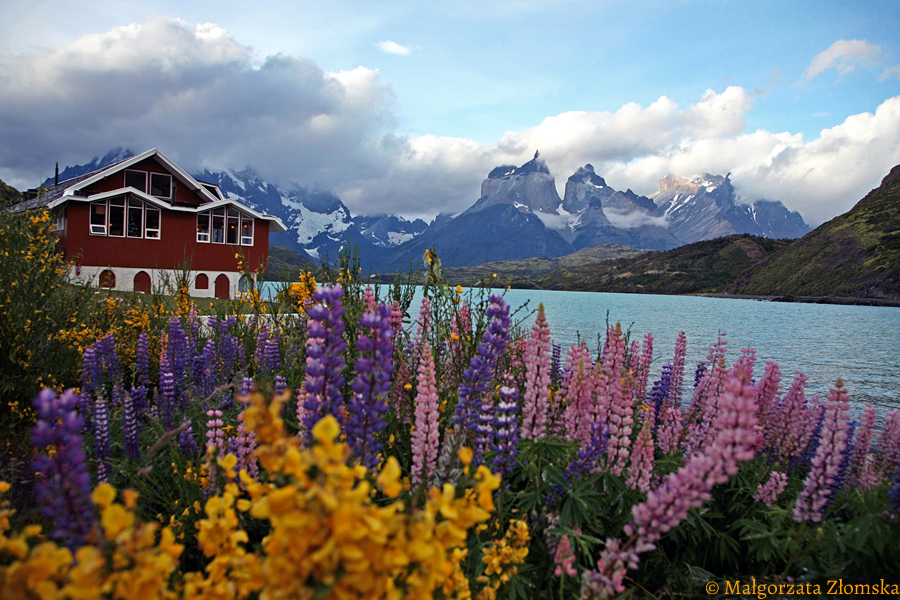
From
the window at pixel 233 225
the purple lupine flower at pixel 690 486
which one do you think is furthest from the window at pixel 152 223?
the purple lupine flower at pixel 690 486

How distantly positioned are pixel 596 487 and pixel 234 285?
3424cm

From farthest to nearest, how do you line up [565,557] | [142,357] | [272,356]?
1. [142,357]
2. [272,356]
3. [565,557]

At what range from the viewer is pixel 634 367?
593 cm

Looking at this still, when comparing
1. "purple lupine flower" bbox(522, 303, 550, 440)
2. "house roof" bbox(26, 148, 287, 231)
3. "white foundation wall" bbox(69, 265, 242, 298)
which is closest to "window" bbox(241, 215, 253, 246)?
"house roof" bbox(26, 148, 287, 231)

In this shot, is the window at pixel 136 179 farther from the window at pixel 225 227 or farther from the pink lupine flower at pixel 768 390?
the pink lupine flower at pixel 768 390

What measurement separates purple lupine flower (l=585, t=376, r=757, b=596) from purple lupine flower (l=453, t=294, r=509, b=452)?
1090 mm

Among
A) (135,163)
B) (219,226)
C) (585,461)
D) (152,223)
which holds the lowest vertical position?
(585,461)

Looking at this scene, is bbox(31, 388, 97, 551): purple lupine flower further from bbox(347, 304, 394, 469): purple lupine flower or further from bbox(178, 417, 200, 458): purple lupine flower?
bbox(178, 417, 200, 458): purple lupine flower

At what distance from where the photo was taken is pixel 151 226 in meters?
30.0

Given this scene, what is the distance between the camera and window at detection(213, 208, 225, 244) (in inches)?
1267

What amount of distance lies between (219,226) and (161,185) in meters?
5.10

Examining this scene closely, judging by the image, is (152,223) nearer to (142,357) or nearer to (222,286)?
(222,286)

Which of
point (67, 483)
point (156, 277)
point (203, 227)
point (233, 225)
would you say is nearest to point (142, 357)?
point (67, 483)

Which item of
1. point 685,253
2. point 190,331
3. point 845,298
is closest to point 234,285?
point 190,331
